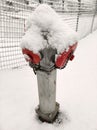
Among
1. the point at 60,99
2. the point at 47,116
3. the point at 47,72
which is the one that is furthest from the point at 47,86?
the point at 60,99

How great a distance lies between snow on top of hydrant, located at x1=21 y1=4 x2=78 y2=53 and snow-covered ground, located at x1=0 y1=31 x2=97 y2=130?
88 cm

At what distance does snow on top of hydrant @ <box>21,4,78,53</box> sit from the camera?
4.05 ft

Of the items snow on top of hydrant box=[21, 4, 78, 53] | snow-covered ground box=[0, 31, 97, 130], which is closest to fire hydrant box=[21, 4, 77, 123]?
snow on top of hydrant box=[21, 4, 78, 53]

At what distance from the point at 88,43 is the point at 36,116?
3.08m

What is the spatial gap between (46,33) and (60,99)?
41.6 inches

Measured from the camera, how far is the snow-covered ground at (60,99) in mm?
1746

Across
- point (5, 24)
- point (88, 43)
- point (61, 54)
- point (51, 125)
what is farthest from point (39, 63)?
point (88, 43)

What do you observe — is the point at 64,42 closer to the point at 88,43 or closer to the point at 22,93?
the point at 22,93

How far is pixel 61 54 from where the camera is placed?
124cm

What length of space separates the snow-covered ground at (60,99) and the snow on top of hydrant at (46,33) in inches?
34.5

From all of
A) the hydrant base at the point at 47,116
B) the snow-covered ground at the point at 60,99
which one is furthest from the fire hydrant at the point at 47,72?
the snow-covered ground at the point at 60,99

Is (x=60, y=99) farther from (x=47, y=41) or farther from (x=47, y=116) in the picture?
(x=47, y=41)

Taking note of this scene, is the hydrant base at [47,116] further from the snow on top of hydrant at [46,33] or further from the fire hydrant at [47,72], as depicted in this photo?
the snow on top of hydrant at [46,33]

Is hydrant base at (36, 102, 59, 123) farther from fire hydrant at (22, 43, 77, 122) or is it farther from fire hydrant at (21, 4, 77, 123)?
fire hydrant at (21, 4, 77, 123)
